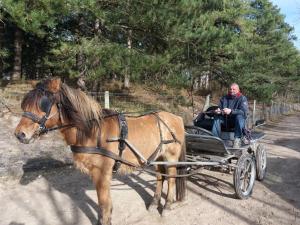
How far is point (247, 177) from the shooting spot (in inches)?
248

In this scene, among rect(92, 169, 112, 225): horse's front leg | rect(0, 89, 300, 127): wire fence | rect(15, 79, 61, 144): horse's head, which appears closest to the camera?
rect(15, 79, 61, 144): horse's head

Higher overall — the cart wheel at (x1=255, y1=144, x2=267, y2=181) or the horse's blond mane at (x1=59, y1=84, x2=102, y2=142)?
the horse's blond mane at (x1=59, y1=84, x2=102, y2=142)

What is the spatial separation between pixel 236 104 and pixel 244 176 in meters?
1.30

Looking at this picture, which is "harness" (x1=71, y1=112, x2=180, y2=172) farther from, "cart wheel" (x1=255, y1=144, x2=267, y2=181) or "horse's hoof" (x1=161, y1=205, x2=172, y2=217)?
"cart wheel" (x1=255, y1=144, x2=267, y2=181)

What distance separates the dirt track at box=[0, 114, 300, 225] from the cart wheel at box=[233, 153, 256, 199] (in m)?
0.15

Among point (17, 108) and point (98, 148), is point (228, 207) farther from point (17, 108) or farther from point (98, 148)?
point (17, 108)

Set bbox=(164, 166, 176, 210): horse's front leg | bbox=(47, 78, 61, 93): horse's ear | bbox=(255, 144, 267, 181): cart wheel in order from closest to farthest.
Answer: bbox=(47, 78, 61, 93): horse's ear
bbox=(164, 166, 176, 210): horse's front leg
bbox=(255, 144, 267, 181): cart wheel

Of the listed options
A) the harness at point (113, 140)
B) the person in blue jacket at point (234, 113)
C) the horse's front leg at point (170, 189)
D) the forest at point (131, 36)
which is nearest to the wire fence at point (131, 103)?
the forest at point (131, 36)

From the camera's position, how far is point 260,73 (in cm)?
2138

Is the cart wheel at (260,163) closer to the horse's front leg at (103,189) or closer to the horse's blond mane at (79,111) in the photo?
the horse's front leg at (103,189)

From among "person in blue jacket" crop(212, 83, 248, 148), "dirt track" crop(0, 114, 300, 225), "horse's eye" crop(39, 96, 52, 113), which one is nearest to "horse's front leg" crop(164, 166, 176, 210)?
"dirt track" crop(0, 114, 300, 225)

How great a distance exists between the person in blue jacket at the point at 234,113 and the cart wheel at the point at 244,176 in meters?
0.31

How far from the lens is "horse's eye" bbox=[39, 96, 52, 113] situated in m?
3.97

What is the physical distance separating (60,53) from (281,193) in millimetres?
7540
